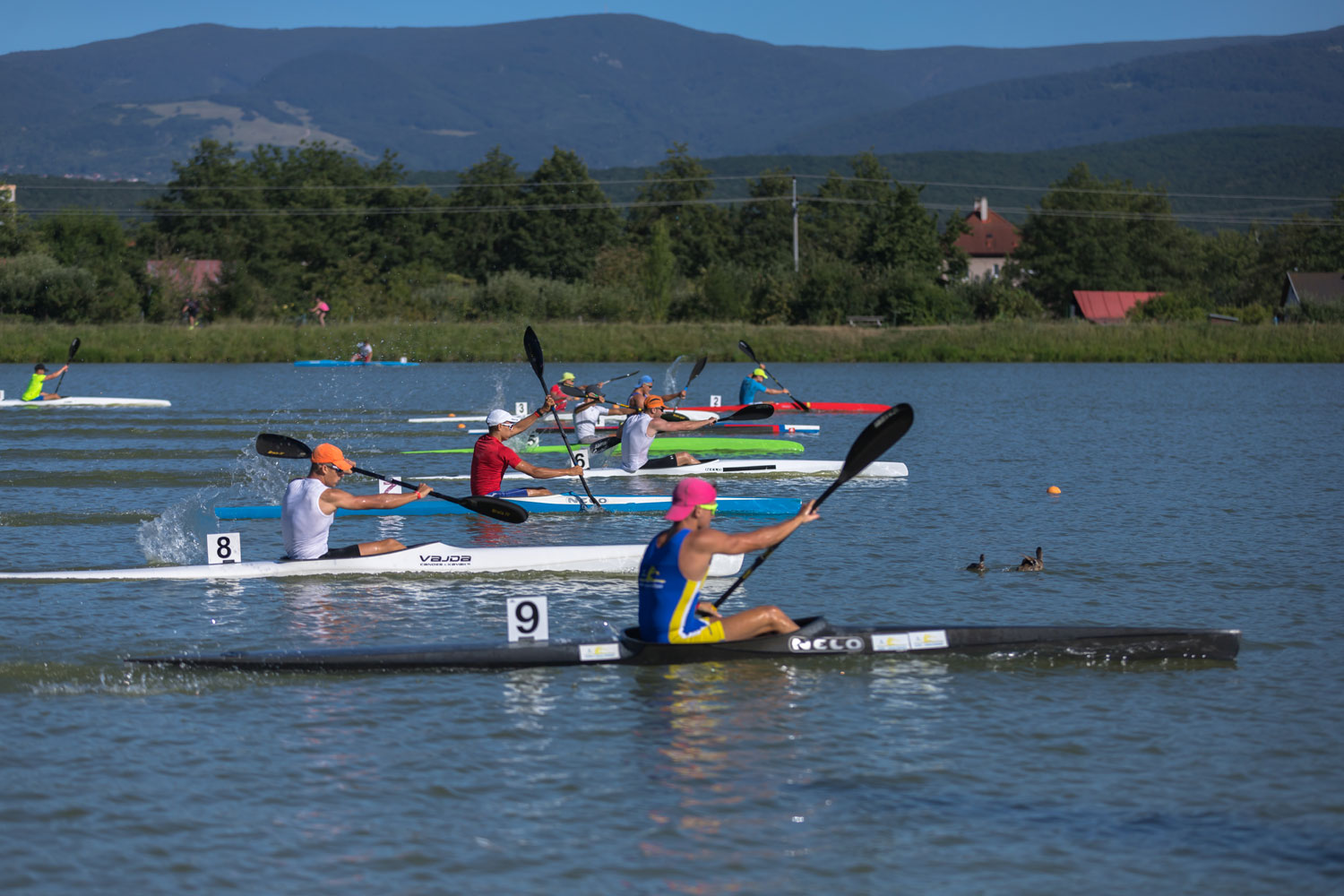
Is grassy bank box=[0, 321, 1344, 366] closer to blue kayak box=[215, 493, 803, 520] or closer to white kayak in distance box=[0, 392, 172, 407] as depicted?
white kayak in distance box=[0, 392, 172, 407]

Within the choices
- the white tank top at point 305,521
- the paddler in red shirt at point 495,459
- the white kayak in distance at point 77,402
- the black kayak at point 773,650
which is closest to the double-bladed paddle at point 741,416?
the paddler in red shirt at point 495,459

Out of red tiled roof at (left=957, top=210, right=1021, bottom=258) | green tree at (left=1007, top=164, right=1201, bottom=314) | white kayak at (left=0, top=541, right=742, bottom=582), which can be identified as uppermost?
red tiled roof at (left=957, top=210, right=1021, bottom=258)

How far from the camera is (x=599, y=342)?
4975 centimetres

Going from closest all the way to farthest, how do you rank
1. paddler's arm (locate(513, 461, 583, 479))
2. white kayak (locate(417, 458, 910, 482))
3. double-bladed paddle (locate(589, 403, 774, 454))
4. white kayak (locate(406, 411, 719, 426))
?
1. paddler's arm (locate(513, 461, 583, 479))
2. white kayak (locate(417, 458, 910, 482))
3. double-bladed paddle (locate(589, 403, 774, 454))
4. white kayak (locate(406, 411, 719, 426))

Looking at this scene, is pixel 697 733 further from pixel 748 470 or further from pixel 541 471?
pixel 748 470

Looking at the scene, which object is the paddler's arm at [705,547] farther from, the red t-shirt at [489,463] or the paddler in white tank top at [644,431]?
the paddler in white tank top at [644,431]

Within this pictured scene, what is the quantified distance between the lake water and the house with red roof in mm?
107833

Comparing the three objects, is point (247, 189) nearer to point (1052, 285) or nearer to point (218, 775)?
point (1052, 285)

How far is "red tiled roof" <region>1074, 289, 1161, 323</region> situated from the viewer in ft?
257

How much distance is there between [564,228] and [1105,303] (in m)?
31.3

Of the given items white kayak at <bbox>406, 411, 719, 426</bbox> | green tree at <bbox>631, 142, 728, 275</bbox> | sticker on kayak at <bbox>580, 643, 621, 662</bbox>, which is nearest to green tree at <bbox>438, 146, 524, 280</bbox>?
green tree at <bbox>631, 142, 728, 275</bbox>

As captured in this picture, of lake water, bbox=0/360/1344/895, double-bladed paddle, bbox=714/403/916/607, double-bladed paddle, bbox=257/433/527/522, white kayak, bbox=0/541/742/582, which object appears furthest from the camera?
double-bladed paddle, bbox=257/433/527/522

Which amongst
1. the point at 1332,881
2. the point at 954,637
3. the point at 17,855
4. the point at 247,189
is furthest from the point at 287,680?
the point at 247,189

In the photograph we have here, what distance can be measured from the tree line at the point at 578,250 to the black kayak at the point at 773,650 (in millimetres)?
47470
